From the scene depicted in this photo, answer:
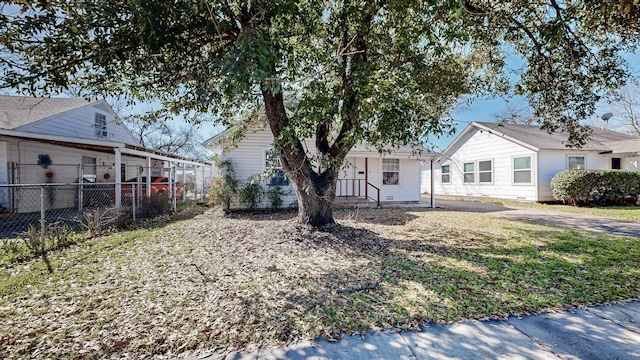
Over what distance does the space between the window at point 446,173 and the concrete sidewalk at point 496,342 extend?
18.9m

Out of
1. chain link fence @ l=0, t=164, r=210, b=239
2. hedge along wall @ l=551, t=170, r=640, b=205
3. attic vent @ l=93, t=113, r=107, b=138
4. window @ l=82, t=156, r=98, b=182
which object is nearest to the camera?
chain link fence @ l=0, t=164, r=210, b=239

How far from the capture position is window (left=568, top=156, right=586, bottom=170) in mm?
15188

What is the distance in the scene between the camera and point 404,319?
3.10 meters

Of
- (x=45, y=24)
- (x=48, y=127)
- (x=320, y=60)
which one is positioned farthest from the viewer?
(x=48, y=127)

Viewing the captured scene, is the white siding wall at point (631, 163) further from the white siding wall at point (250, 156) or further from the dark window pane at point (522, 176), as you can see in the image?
the white siding wall at point (250, 156)

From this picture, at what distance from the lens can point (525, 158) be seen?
15.1 meters

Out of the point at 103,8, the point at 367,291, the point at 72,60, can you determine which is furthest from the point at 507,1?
the point at 72,60

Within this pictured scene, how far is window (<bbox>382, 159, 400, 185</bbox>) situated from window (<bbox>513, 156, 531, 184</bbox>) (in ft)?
22.2

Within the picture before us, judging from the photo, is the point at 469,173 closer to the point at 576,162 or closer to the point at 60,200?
the point at 576,162

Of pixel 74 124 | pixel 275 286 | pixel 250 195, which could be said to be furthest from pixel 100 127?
pixel 275 286

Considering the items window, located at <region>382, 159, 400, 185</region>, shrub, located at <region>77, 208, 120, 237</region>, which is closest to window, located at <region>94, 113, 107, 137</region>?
shrub, located at <region>77, 208, 120, 237</region>

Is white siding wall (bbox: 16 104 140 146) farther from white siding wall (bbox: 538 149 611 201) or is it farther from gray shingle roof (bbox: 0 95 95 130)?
white siding wall (bbox: 538 149 611 201)

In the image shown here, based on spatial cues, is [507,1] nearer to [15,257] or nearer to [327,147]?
[327,147]

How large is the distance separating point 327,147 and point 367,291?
3667mm
